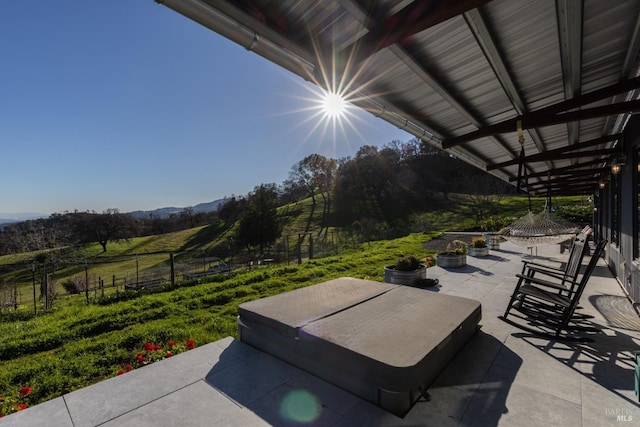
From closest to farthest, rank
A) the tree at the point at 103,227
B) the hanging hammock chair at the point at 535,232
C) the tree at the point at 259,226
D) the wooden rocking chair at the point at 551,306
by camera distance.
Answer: the wooden rocking chair at the point at 551,306 → the hanging hammock chair at the point at 535,232 → the tree at the point at 259,226 → the tree at the point at 103,227

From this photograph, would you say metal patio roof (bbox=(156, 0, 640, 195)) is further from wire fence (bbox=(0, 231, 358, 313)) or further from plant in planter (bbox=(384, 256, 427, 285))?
wire fence (bbox=(0, 231, 358, 313))

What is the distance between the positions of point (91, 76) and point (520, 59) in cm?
1106

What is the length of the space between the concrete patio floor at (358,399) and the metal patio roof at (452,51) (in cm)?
239

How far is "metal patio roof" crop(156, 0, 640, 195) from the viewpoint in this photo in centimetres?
173

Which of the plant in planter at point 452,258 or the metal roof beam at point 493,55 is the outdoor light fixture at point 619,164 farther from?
the plant in planter at point 452,258

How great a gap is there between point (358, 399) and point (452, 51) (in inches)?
111

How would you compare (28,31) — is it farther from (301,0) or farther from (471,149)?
(471,149)

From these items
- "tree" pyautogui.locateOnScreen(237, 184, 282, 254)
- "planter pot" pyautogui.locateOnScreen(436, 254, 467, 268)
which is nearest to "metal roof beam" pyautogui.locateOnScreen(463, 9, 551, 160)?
"planter pot" pyautogui.locateOnScreen(436, 254, 467, 268)

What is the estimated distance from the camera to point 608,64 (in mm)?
2740

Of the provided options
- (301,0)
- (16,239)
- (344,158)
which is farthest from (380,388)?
(344,158)

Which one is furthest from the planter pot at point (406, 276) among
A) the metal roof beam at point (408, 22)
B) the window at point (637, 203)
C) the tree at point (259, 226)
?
the tree at point (259, 226)

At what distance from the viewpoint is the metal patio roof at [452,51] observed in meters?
1.73

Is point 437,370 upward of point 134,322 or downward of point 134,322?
upward

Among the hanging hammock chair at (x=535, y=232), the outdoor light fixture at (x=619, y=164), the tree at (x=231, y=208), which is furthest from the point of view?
the tree at (x=231, y=208)
